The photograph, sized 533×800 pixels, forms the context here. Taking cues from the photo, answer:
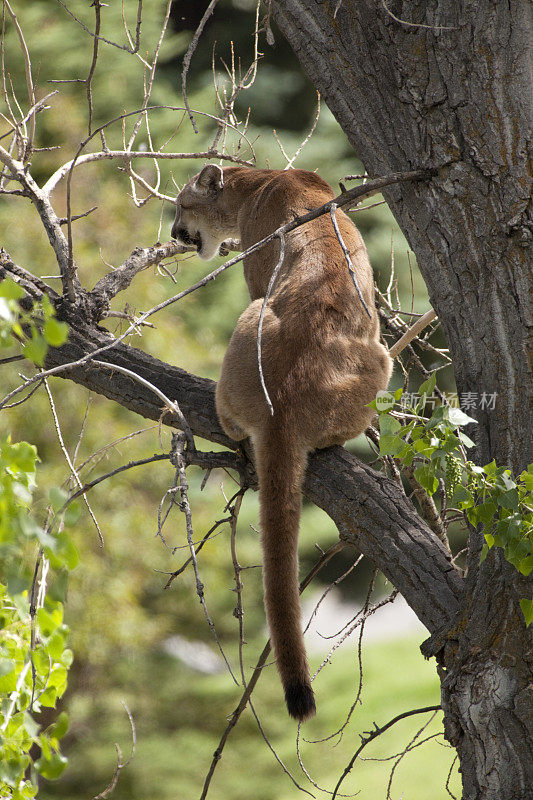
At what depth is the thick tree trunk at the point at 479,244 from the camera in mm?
2047

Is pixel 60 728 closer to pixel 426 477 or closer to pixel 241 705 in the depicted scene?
pixel 426 477

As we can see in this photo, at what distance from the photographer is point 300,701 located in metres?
2.37

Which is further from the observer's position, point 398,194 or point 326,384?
point 326,384

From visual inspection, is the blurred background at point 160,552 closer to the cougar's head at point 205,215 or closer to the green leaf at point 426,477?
the cougar's head at point 205,215

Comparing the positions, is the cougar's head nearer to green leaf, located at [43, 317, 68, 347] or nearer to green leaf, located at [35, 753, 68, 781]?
green leaf, located at [43, 317, 68, 347]

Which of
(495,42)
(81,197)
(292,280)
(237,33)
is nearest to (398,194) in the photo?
(495,42)

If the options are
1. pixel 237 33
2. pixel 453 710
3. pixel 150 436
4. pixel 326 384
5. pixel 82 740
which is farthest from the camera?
pixel 237 33

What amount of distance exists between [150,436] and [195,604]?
1985mm

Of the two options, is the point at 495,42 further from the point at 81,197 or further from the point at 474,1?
the point at 81,197

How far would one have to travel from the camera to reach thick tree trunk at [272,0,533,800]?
2047 millimetres

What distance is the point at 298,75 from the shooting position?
12.3 m

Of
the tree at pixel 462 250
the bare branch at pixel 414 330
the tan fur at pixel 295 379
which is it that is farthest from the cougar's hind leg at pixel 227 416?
the bare branch at pixel 414 330

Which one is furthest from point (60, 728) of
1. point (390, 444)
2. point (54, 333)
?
point (390, 444)

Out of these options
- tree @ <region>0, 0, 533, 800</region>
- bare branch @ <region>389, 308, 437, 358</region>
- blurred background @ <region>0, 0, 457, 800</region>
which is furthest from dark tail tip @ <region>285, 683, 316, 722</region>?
blurred background @ <region>0, 0, 457, 800</region>
